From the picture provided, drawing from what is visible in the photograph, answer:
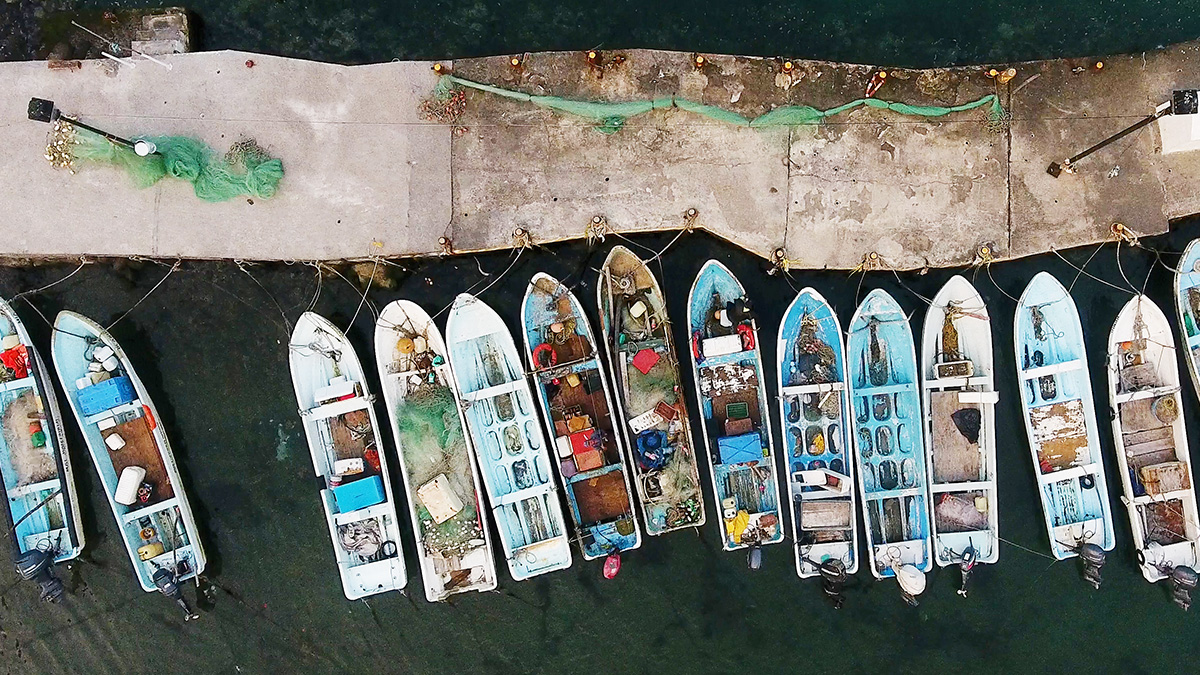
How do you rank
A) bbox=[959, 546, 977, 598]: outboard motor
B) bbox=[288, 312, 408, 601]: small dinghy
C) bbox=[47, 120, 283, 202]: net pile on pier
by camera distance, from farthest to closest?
bbox=[959, 546, 977, 598]: outboard motor < bbox=[288, 312, 408, 601]: small dinghy < bbox=[47, 120, 283, 202]: net pile on pier

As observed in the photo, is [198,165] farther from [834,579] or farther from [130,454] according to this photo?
[834,579]

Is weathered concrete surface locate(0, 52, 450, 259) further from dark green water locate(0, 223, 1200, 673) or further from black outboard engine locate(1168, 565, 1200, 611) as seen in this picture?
black outboard engine locate(1168, 565, 1200, 611)

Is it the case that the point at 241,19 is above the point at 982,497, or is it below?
above

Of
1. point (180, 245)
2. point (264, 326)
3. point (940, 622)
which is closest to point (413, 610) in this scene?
point (264, 326)

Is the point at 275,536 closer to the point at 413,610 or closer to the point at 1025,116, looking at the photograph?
the point at 413,610

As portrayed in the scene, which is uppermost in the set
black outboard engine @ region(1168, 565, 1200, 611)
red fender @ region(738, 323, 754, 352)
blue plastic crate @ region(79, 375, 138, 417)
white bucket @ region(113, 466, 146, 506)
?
blue plastic crate @ region(79, 375, 138, 417)

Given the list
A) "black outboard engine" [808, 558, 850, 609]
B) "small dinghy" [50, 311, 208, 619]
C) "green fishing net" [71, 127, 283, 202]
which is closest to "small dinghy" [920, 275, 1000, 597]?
"black outboard engine" [808, 558, 850, 609]
